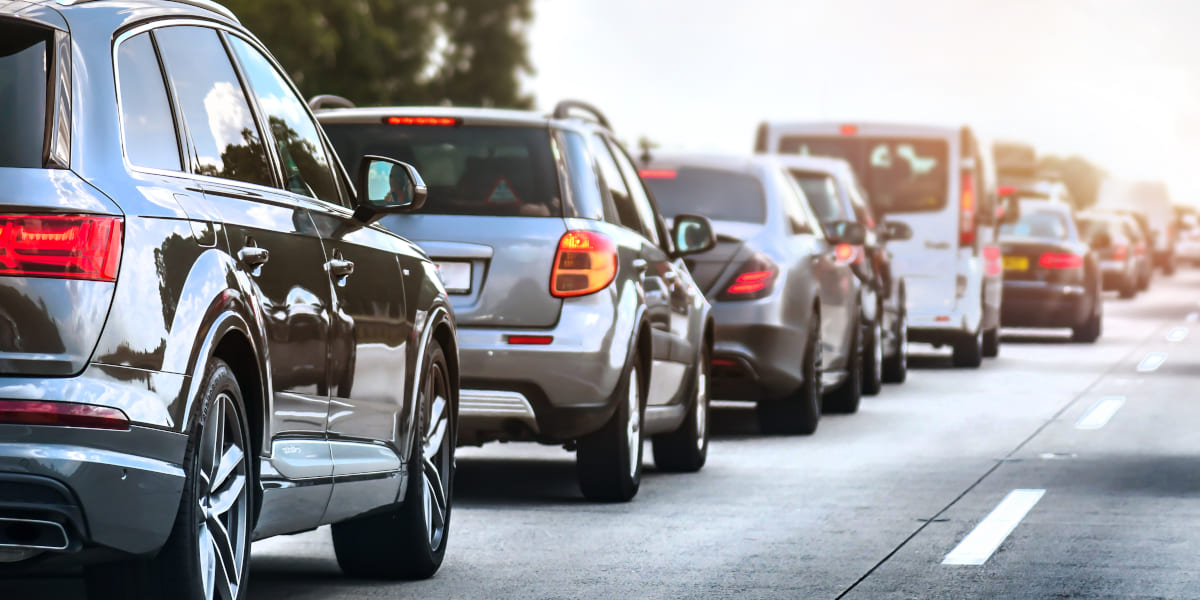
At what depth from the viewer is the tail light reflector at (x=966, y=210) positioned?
20.0 metres

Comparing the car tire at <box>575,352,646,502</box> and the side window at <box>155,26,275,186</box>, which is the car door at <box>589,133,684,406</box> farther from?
the side window at <box>155,26,275,186</box>

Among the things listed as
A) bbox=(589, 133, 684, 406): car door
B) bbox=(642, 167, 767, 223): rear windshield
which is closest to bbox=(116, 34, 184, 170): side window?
bbox=(589, 133, 684, 406): car door

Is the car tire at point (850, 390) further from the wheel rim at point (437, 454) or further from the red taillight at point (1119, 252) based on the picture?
the red taillight at point (1119, 252)

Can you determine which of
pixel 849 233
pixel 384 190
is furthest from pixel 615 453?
pixel 849 233

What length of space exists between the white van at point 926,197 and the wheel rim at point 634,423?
409 inches

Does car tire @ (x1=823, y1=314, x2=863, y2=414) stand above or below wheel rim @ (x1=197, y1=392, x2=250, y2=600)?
below

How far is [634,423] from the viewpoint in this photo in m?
9.88

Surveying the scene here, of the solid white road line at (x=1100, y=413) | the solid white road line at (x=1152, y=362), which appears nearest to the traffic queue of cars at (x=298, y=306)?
the solid white road line at (x=1100, y=413)

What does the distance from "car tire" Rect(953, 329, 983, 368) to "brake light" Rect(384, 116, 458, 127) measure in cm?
1193

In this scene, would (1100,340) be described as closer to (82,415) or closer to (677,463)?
(677,463)

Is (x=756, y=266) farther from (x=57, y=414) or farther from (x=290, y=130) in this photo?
(x=57, y=414)

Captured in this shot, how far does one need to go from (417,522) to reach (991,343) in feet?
53.7

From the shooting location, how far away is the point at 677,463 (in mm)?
11297

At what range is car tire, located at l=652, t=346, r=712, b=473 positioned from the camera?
11.2 m
